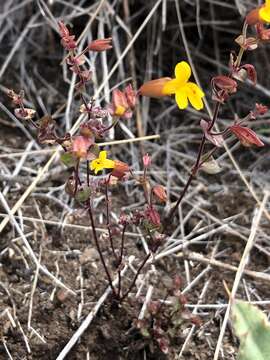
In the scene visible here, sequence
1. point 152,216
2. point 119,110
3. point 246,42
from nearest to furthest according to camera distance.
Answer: point 119,110, point 246,42, point 152,216

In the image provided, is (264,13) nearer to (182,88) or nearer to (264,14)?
(264,14)

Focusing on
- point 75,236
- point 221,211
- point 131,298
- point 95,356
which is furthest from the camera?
point 221,211

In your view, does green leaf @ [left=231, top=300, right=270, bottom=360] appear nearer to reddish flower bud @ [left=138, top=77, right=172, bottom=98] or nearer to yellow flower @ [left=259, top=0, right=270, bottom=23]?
reddish flower bud @ [left=138, top=77, right=172, bottom=98]

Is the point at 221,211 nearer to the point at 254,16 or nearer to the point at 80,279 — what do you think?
the point at 80,279

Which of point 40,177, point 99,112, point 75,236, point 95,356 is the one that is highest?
point 99,112

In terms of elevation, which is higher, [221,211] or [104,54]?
[104,54]

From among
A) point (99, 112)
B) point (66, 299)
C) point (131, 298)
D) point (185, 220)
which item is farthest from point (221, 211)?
point (99, 112)

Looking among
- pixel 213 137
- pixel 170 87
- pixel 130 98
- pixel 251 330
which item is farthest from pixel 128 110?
pixel 251 330
